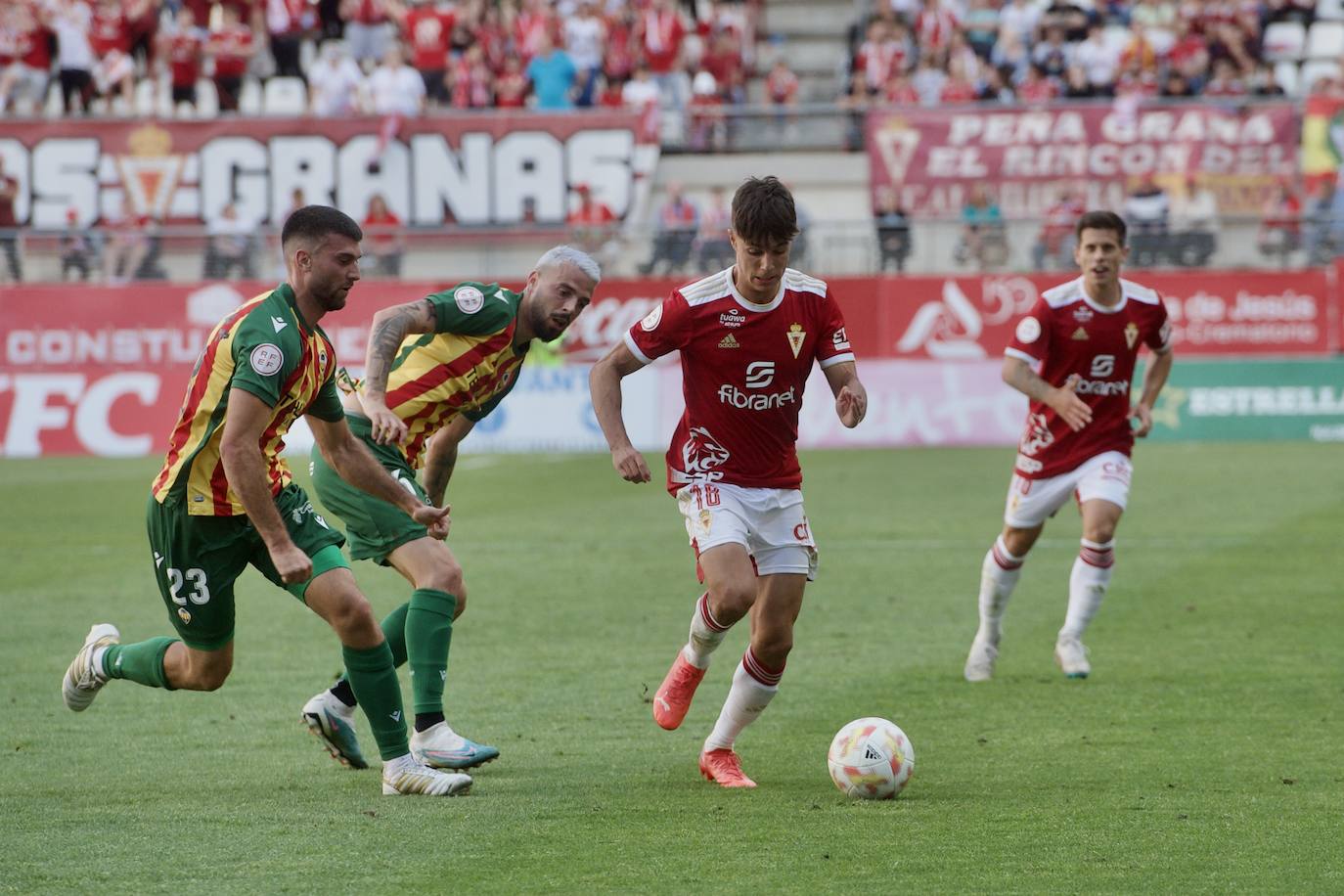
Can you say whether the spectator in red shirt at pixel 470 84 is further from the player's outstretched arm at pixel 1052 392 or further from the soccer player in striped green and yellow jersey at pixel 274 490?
the soccer player in striped green and yellow jersey at pixel 274 490

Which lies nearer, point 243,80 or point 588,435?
point 588,435

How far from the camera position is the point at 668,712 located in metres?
7.23

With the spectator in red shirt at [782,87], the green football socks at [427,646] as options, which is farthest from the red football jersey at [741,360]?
the spectator in red shirt at [782,87]

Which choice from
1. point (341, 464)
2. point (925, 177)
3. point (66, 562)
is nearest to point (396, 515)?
point (341, 464)

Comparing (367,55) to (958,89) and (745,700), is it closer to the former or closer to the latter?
(958,89)

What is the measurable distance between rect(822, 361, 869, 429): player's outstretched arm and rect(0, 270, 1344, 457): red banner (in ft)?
55.7

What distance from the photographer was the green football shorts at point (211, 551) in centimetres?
646

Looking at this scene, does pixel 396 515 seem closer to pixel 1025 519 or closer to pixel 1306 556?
pixel 1025 519

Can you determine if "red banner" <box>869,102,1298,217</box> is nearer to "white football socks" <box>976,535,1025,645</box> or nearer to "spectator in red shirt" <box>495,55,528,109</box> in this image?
"spectator in red shirt" <box>495,55,528,109</box>

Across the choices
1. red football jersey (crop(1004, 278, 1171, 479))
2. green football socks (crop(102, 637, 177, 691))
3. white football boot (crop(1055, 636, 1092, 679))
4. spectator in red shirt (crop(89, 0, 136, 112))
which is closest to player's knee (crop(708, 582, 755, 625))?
green football socks (crop(102, 637, 177, 691))

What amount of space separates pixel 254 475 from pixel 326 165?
909 inches

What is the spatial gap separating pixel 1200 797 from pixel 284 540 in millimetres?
3262

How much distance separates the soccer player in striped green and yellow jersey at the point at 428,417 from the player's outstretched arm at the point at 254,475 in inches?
27.1

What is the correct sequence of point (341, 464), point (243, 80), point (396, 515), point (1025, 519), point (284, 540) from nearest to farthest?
point (284, 540) → point (341, 464) → point (396, 515) → point (1025, 519) → point (243, 80)
